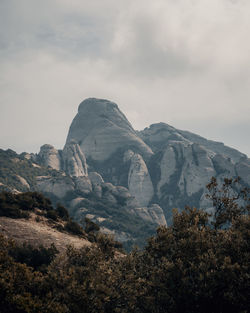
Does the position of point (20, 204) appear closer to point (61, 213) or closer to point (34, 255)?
point (61, 213)

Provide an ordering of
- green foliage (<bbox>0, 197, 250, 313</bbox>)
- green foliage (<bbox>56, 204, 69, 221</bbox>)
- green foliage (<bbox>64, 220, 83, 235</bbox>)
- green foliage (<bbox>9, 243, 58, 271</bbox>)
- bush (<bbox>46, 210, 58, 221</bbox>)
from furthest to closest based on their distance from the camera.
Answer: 1. green foliage (<bbox>56, 204, 69, 221</bbox>)
2. bush (<bbox>46, 210, 58, 221</bbox>)
3. green foliage (<bbox>64, 220, 83, 235</bbox>)
4. green foliage (<bbox>9, 243, 58, 271</bbox>)
5. green foliage (<bbox>0, 197, 250, 313</bbox>)

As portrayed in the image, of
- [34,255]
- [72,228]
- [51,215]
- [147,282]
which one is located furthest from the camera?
[51,215]

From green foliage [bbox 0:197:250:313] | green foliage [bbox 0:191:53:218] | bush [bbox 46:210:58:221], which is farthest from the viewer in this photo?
bush [bbox 46:210:58:221]

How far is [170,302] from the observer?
1184 inches

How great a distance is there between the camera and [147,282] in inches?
1243

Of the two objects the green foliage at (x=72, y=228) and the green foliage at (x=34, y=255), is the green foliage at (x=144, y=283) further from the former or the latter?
the green foliage at (x=72, y=228)

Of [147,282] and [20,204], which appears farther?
[20,204]

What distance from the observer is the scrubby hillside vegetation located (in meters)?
27.2

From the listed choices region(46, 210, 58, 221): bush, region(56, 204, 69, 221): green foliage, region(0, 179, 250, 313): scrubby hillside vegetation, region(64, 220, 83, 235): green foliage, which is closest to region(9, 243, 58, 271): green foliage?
region(0, 179, 250, 313): scrubby hillside vegetation

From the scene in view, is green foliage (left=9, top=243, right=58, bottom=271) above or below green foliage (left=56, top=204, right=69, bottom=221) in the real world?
below

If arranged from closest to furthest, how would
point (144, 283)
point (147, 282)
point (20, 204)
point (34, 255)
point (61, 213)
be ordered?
1. point (147, 282)
2. point (144, 283)
3. point (34, 255)
4. point (20, 204)
5. point (61, 213)

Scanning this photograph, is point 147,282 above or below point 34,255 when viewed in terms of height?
above

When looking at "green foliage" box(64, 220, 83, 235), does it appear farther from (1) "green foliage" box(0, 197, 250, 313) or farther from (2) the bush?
(1) "green foliage" box(0, 197, 250, 313)

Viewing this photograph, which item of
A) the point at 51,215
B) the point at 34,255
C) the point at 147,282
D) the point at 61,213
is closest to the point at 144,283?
the point at 147,282
